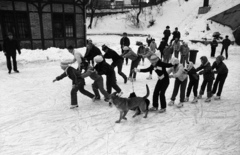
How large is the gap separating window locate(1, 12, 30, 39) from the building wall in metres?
0.26

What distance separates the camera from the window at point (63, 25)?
555 inches

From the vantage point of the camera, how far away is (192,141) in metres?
3.75

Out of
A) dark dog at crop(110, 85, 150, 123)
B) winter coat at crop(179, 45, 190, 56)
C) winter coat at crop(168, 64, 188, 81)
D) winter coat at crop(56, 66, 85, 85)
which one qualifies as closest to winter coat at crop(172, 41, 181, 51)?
winter coat at crop(179, 45, 190, 56)

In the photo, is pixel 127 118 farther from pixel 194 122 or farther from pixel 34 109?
pixel 34 109

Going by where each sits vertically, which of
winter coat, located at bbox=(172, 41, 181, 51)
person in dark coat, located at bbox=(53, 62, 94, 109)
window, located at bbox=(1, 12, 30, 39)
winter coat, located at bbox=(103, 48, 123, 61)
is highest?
window, located at bbox=(1, 12, 30, 39)

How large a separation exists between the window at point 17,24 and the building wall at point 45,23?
265 millimetres

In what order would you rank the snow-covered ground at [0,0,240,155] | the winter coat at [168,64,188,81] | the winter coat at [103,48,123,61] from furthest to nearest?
the winter coat at [103,48,123,61] → the winter coat at [168,64,188,81] → the snow-covered ground at [0,0,240,155]

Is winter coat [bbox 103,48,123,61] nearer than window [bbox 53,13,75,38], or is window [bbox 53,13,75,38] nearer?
winter coat [bbox 103,48,123,61]

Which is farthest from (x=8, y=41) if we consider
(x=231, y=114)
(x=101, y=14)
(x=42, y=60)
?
(x=101, y=14)

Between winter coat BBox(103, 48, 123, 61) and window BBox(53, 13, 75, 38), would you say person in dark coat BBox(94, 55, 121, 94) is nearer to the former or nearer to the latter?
winter coat BBox(103, 48, 123, 61)

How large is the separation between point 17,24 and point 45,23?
1.84 m

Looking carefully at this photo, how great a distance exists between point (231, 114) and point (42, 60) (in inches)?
398

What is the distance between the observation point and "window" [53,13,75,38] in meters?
14.1

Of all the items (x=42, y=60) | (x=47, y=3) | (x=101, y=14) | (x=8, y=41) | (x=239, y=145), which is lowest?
(x=239, y=145)
